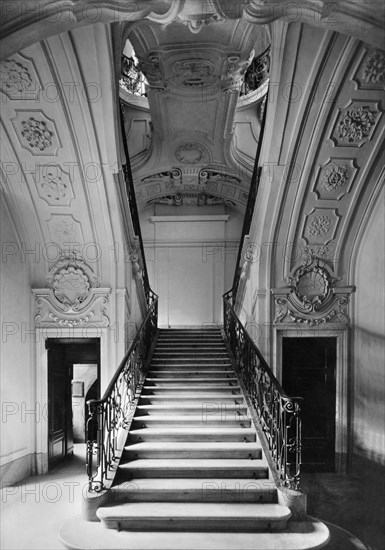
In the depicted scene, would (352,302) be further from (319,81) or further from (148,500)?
(148,500)

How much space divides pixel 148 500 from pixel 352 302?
495 cm

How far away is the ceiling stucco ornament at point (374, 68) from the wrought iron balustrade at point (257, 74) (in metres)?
4.46

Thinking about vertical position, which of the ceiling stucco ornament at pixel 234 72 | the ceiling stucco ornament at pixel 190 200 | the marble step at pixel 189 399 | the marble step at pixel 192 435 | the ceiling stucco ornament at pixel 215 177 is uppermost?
the ceiling stucco ornament at pixel 234 72

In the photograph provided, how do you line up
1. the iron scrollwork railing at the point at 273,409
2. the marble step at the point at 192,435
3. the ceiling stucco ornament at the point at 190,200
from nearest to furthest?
1. the iron scrollwork railing at the point at 273,409
2. the marble step at the point at 192,435
3. the ceiling stucco ornament at the point at 190,200

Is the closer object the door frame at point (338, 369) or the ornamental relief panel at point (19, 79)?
the ornamental relief panel at point (19, 79)

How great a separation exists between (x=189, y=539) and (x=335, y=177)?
5.36 m

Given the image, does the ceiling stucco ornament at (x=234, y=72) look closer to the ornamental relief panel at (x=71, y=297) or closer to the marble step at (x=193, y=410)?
the ornamental relief panel at (x=71, y=297)

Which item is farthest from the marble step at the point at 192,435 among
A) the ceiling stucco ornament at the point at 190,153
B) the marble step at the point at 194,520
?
the ceiling stucco ornament at the point at 190,153

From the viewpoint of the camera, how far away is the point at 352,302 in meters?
8.39

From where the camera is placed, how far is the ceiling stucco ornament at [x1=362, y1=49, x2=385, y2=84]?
5704 mm

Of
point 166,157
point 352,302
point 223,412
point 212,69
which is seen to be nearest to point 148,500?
point 223,412

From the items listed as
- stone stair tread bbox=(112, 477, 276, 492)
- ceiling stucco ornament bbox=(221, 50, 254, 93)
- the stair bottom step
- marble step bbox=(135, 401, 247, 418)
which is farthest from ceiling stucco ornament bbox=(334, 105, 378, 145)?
the stair bottom step

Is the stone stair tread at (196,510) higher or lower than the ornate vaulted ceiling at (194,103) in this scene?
lower

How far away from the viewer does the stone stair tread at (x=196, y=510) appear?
473cm
